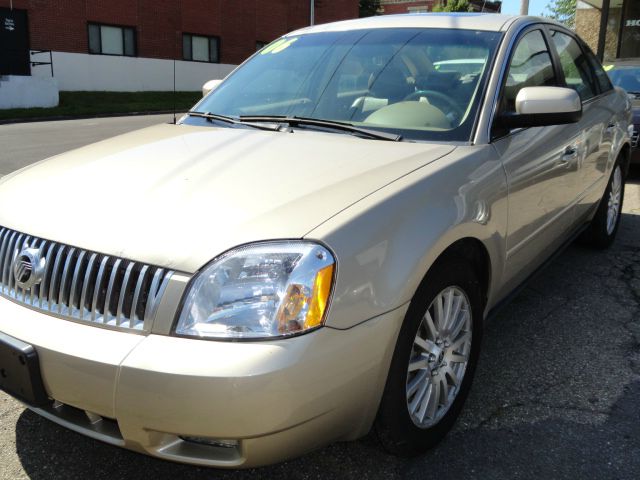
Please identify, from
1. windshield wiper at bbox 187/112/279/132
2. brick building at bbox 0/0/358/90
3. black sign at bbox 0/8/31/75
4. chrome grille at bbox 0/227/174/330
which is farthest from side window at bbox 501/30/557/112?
black sign at bbox 0/8/31/75

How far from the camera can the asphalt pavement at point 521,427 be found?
2361 millimetres

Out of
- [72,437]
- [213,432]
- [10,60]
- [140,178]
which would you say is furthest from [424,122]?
[10,60]

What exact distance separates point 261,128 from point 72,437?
1.61 m

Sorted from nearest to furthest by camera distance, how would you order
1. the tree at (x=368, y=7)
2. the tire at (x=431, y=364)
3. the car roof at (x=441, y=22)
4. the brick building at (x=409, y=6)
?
the tire at (x=431, y=364)
the car roof at (x=441, y=22)
the tree at (x=368, y=7)
the brick building at (x=409, y=6)

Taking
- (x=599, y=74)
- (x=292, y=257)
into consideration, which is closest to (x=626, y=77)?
(x=599, y=74)

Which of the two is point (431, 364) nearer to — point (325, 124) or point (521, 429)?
point (521, 429)

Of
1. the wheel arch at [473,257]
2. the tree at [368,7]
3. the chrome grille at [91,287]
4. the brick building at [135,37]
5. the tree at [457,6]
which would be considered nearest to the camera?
the chrome grille at [91,287]

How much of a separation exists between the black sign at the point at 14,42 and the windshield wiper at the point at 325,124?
20.6 m

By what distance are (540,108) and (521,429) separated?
1.41 metres

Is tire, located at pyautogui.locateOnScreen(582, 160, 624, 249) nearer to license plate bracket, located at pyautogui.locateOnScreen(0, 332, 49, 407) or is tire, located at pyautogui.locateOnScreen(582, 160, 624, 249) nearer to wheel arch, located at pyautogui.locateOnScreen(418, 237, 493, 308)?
wheel arch, located at pyautogui.locateOnScreen(418, 237, 493, 308)

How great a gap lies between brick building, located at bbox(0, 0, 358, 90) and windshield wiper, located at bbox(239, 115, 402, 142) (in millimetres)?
16296

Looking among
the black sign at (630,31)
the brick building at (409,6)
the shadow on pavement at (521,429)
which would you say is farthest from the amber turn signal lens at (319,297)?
the brick building at (409,6)

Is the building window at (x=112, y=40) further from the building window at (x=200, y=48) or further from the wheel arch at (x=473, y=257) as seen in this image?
the wheel arch at (x=473, y=257)

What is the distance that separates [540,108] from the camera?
273cm
